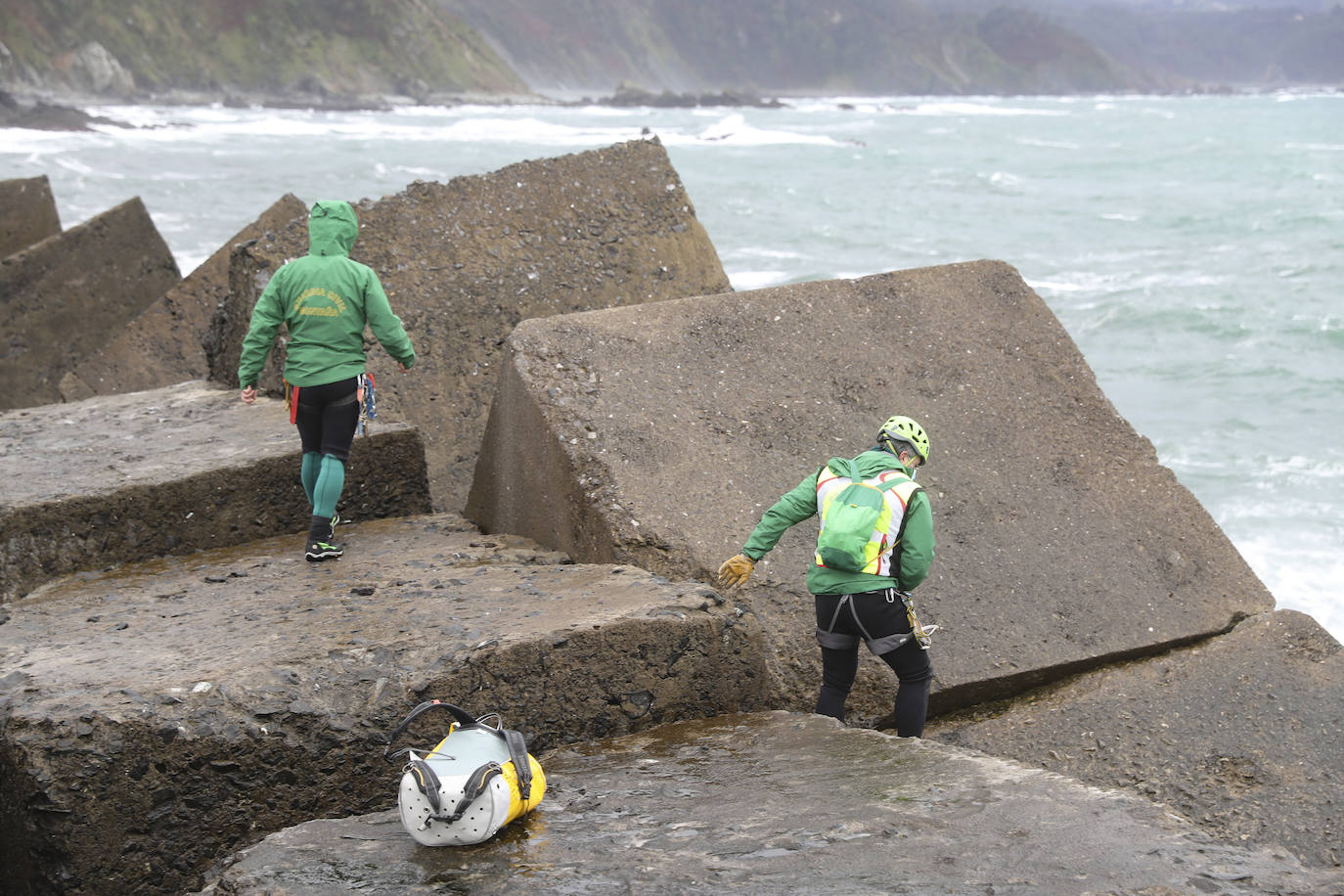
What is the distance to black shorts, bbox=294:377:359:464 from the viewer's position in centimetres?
407

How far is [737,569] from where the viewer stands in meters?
3.54

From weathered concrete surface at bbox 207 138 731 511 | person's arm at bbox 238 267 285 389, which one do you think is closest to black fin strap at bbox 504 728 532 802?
person's arm at bbox 238 267 285 389

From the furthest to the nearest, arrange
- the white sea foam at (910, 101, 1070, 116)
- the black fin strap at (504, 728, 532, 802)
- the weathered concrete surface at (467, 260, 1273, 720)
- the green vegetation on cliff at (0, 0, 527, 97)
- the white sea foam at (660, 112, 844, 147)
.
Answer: the white sea foam at (910, 101, 1070, 116) → the green vegetation on cliff at (0, 0, 527, 97) → the white sea foam at (660, 112, 844, 147) → the weathered concrete surface at (467, 260, 1273, 720) → the black fin strap at (504, 728, 532, 802)

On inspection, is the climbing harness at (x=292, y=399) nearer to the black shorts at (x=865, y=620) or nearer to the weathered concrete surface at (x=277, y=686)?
the weathered concrete surface at (x=277, y=686)

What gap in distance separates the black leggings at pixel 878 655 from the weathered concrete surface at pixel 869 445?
0.51 feet

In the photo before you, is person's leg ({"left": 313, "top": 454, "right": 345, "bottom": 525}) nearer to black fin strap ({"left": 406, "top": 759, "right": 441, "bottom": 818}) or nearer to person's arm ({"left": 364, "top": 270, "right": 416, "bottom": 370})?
person's arm ({"left": 364, "top": 270, "right": 416, "bottom": 370})

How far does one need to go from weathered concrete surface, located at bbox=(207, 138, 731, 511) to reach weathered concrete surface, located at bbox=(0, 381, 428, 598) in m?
0.46

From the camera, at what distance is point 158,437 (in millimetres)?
4766

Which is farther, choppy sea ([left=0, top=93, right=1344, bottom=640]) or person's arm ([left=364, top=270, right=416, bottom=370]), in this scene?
choppy sea ([left=0, top=93, right=1344, bottom=640])

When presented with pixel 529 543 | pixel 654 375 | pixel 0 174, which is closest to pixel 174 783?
pixel 529 543

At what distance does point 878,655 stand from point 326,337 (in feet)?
6.84

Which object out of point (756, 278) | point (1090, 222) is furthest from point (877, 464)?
point (1090, 222)

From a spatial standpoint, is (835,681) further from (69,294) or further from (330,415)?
(69,294)

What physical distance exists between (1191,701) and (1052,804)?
1.31 m
